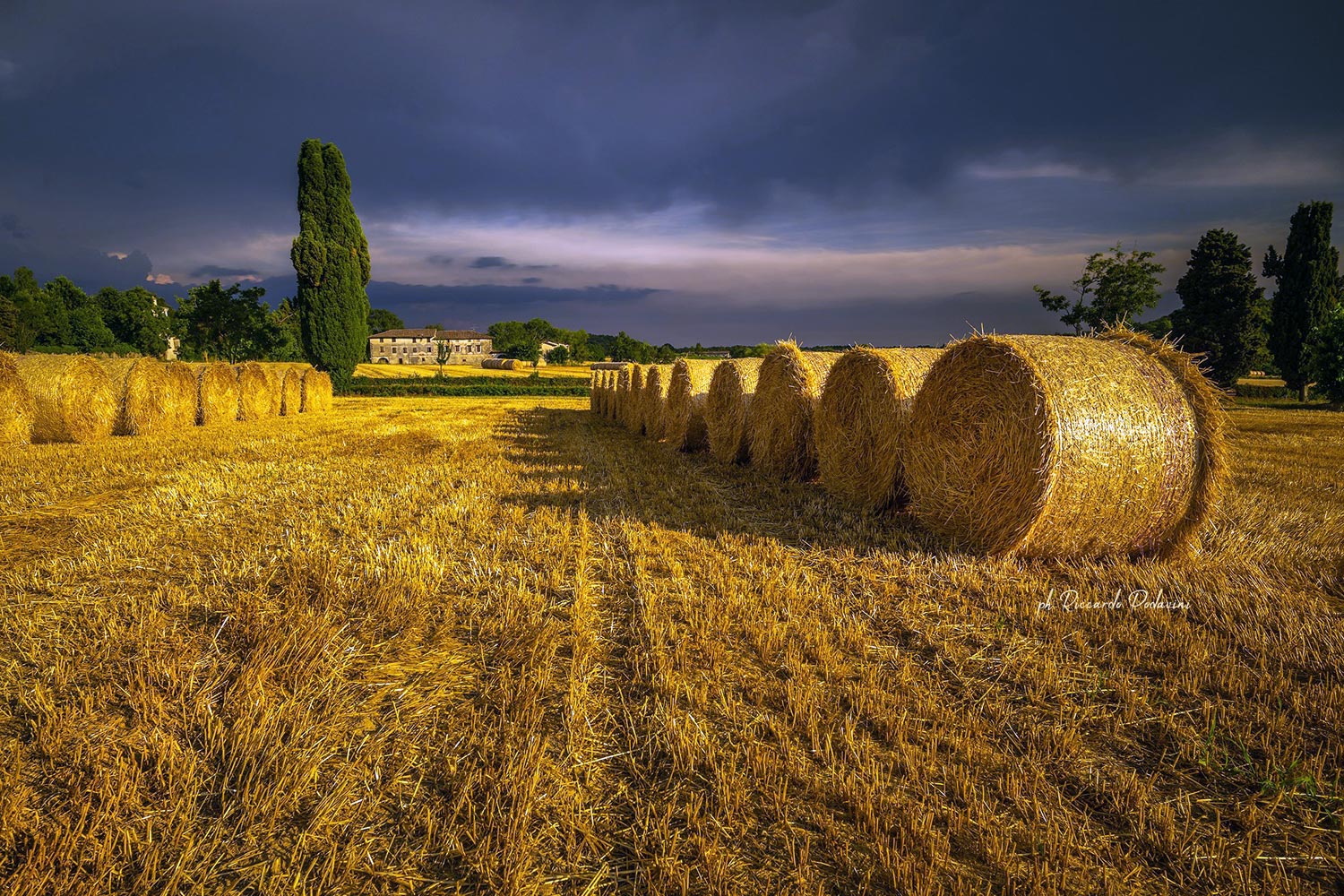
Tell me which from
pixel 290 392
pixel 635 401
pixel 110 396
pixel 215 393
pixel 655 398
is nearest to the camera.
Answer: pixel 110 396

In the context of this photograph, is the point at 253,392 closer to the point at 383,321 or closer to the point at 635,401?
the point at 635,401

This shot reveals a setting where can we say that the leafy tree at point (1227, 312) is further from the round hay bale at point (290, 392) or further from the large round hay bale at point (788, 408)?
the round hay bale at point (290, 392)

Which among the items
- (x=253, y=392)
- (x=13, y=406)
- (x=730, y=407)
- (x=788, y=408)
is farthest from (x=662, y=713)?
(x=253, y=392)

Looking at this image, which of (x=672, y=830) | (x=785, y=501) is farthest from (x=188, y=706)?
(x=785, y=501)

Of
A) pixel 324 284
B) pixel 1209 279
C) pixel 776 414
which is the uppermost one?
pixel 1209 279

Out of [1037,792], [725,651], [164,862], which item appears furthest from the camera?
[725,651]

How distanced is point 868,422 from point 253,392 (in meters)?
21.4

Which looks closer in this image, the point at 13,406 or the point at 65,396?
the point at 13,406

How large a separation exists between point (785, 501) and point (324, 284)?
3873 cm

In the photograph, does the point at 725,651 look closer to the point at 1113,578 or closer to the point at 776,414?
the point at 1113,578

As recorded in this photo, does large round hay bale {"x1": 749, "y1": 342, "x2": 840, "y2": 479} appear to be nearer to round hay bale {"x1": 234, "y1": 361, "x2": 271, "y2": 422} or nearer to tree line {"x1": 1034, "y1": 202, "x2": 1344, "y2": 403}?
round hay bale {"x1": 234, "y1": 361, "x2": 271, "y2": 422}

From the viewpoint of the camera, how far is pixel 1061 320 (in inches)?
1715

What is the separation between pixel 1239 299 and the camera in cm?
4056

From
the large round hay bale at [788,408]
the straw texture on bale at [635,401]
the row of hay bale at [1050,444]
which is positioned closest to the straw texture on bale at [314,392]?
the straw texture on bale at [635,401]
